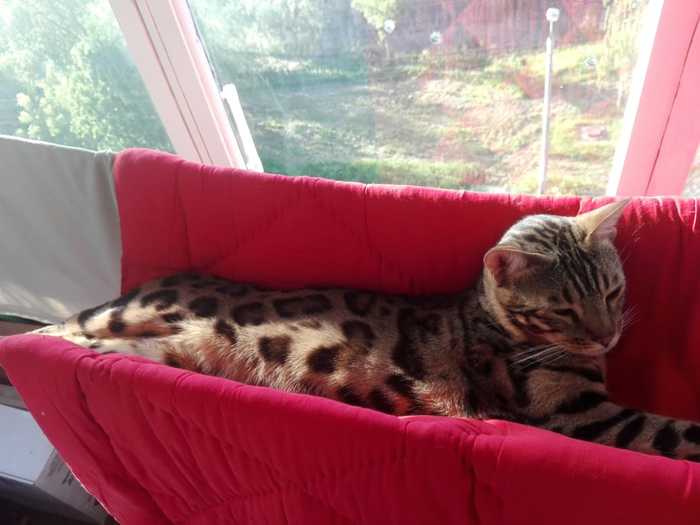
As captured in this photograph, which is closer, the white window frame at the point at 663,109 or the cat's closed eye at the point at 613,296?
the cat's closed eye at the point at 613,296

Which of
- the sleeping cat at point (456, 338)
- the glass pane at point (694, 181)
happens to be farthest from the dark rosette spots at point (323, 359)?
the glass pane at point (694, 181)

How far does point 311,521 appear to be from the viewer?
34.4 inches

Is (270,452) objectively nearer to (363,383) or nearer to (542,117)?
(363,383)

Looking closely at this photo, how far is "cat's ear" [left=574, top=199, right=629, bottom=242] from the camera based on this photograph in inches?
35.2

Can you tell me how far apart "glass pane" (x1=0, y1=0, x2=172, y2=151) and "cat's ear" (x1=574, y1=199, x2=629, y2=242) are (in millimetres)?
1229

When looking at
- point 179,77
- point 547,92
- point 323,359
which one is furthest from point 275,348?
point 547,92

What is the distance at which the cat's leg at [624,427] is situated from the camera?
789 millimetres

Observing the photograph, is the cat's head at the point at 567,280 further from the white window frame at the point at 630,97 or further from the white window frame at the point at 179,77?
the white window frame at the point at 179,77

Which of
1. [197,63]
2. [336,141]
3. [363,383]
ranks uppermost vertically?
[197,63]

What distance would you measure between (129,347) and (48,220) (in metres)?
0.54

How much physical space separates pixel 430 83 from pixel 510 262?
0.69m

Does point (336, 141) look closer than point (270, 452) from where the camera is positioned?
No

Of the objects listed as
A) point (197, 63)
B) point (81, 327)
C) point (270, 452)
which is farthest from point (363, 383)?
point (197, 63)

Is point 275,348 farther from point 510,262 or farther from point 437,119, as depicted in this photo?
point 437,119
